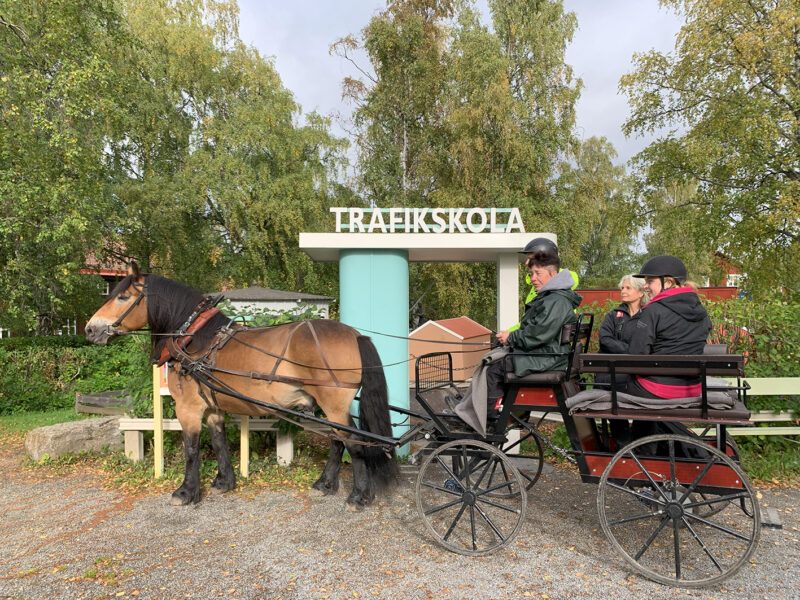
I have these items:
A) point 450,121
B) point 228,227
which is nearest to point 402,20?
point 450,121

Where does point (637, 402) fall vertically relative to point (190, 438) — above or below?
above

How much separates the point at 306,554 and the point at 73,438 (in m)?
4.56

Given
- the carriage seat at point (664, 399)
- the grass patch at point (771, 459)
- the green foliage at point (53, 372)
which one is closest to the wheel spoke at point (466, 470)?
the carriage seat at point (664, 399)

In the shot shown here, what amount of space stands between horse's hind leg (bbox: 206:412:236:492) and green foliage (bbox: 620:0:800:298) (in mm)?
11717

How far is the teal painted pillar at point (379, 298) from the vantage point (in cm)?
639

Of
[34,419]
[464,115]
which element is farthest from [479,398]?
[464,115]

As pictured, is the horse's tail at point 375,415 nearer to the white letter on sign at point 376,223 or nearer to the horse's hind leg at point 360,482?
the horse's hind leg at point 360,482

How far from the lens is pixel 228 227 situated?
59.4ft

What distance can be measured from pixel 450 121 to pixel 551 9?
5.91 meters

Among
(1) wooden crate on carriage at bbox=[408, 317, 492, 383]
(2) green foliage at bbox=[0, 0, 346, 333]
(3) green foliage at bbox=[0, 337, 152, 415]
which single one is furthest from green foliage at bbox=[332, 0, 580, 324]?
(3) green foliage at bbox=[0, 337, 152, 415]

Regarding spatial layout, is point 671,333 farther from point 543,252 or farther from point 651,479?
point 543,252

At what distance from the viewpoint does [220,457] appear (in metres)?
5.17

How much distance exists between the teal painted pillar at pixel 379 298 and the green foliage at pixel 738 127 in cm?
926

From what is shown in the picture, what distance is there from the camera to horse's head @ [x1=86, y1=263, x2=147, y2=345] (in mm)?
4715
